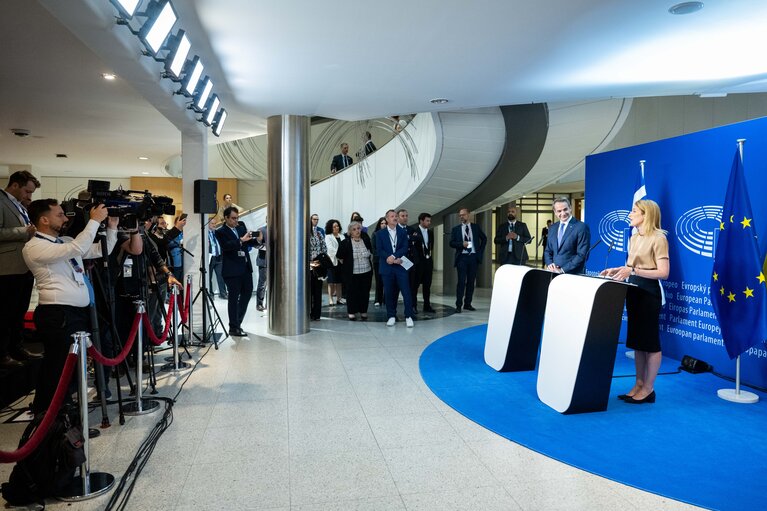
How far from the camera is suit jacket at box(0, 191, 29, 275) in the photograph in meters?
3.92

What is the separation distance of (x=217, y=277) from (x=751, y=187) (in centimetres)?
877

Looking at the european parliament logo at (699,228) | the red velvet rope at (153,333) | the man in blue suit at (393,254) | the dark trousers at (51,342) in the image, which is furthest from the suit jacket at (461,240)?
the dark trousers at (51,342)

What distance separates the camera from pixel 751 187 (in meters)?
4.35

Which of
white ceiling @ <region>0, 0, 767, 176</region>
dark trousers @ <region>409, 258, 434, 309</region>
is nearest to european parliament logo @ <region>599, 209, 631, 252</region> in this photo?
white ceiling @ <region>0, 0, 767, 176</region>

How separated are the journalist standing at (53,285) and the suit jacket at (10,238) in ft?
3.37

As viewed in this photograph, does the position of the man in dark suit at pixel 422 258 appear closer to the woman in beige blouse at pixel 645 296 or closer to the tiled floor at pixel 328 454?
the tiled floor at pixel 328 454

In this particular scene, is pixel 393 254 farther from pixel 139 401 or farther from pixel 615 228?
pixel 139 401

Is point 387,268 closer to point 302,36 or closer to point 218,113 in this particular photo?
point 218,113

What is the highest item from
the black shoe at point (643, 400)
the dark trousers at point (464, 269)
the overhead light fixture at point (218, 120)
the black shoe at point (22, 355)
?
the overhead light fixture at point (218, 120)

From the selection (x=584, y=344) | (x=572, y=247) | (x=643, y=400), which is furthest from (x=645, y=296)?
(x=572, y=247)

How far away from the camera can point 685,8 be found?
3502 mm

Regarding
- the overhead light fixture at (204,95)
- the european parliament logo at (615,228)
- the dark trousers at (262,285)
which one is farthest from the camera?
the dark trousers at (262,285)

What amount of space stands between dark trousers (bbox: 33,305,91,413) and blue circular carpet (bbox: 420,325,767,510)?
8.86 feet

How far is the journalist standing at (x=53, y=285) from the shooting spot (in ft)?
9.98
